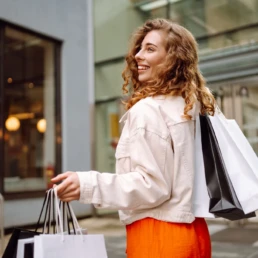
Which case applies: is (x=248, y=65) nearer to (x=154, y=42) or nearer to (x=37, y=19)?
(x=37, y=19)

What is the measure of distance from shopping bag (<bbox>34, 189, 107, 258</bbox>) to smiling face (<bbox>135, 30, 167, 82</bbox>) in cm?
61

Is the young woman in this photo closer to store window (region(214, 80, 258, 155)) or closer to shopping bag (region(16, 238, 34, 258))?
shopping bag (region(16, 238, 34, 258))

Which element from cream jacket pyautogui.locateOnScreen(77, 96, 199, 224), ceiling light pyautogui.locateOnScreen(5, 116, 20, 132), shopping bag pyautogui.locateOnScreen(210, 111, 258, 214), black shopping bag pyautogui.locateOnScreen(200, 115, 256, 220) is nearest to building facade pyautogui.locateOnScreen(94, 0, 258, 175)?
ceiling light pyautogui.locateOnScreen(5, 116, 20, 132)

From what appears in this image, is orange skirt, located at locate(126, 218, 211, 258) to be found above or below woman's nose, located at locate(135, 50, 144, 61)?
below

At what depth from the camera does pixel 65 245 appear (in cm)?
150

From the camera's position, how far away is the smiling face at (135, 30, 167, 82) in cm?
172

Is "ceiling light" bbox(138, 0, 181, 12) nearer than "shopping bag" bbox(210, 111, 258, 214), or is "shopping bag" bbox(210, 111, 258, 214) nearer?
"shopping bag" bbox(210, 111, 258, 214)

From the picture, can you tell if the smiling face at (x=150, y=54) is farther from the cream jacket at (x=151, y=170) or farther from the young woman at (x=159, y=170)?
the cream jacket at (x=151, y=170)

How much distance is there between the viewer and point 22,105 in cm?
1027

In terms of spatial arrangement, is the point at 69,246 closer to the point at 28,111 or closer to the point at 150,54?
the point at 150,54

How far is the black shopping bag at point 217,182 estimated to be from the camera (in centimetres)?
153

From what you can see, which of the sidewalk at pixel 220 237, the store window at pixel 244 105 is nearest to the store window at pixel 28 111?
the sidewalk at pixel 220 237

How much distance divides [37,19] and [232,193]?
9530mm

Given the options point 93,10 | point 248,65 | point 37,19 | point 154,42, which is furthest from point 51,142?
point 154,42
